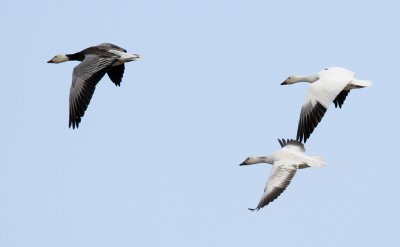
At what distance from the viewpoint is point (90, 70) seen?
18.6 m

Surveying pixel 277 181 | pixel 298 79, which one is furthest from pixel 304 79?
pixel 277 181

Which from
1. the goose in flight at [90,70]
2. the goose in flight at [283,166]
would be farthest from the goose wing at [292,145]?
the goose in flight at [90,70]

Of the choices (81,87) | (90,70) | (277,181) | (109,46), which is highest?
(109,46)

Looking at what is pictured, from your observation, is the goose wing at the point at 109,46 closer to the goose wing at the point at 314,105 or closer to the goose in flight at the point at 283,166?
the goose in flight at the point at 283,166

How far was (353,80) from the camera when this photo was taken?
18.4 meters

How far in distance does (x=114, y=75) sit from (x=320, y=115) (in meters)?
4.42

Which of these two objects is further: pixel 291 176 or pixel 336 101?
pixel 336 101

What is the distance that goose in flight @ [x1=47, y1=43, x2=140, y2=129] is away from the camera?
1834cm

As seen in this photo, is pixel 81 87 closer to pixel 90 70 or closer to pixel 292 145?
pixel 90 70

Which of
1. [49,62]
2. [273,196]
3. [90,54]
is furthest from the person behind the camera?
[49,62]

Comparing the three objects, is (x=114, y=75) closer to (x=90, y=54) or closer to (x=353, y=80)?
(x=90, y=54)

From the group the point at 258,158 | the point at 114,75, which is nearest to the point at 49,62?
the point at 114,75

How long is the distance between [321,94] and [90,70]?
3.91 metres

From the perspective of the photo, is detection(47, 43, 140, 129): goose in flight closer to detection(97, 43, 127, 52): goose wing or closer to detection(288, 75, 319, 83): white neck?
detection(97, 43, 127, 52): goose wing
